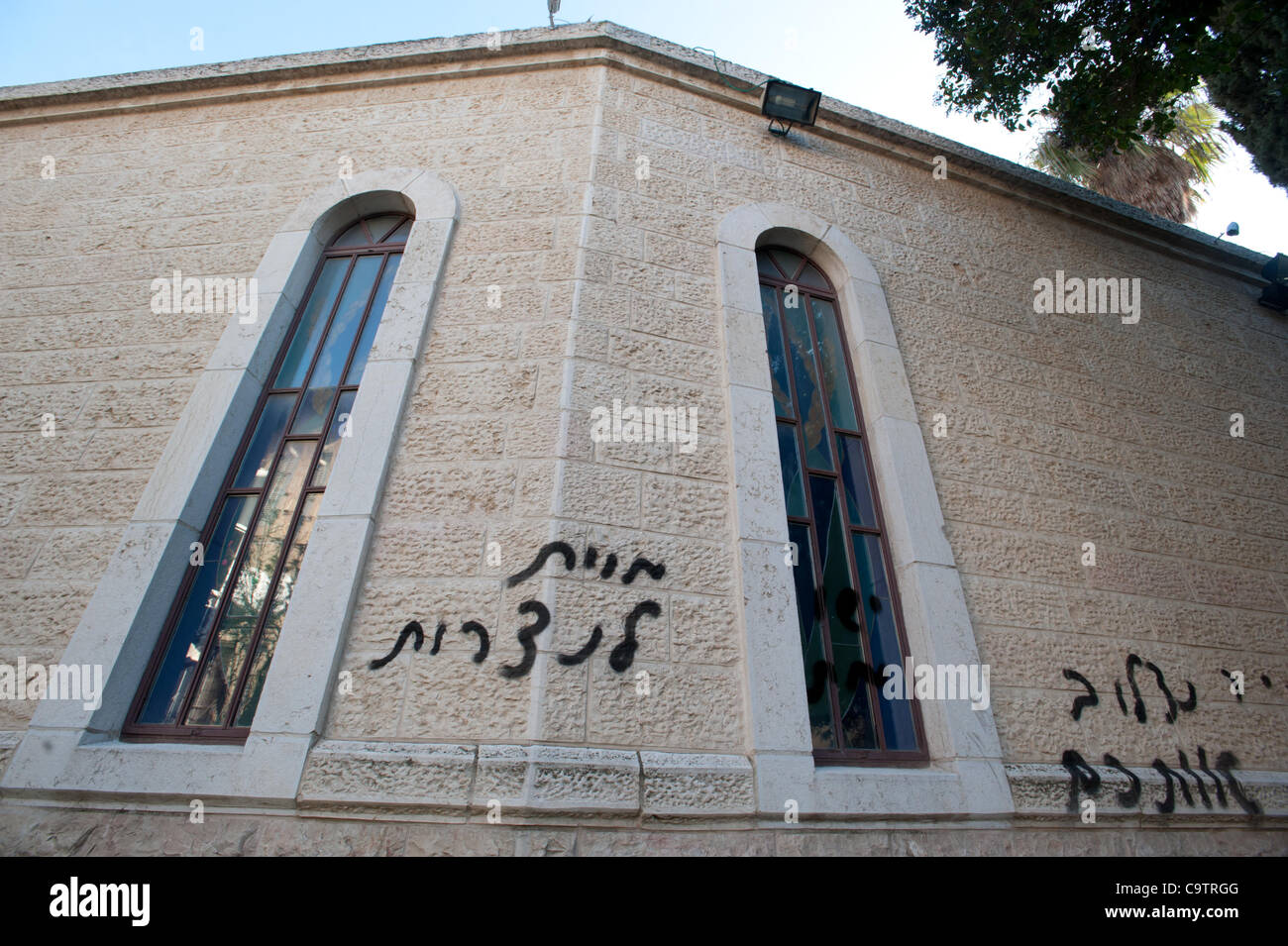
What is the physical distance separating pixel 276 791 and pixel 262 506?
5.15 ft

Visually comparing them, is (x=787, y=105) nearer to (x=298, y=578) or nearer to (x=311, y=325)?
(x=311, y=325)

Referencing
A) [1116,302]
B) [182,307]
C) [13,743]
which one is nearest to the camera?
[13,743]

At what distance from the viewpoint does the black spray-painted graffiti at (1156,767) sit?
3.00 m

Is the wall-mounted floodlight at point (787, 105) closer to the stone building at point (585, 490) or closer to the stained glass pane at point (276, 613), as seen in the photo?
the stone building at point (585, 490)

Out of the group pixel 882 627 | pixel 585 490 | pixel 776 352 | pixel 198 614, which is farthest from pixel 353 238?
pixel 882 627

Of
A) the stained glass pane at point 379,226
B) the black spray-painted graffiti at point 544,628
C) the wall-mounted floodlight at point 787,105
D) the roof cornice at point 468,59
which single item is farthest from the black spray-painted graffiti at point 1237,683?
the stained glass pane at point 379,226

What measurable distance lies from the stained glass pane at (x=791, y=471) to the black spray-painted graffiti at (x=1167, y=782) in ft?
5.86

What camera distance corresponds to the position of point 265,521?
332 centimetres

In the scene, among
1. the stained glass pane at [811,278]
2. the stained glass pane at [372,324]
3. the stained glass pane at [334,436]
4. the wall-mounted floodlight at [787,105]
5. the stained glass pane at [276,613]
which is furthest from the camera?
the wall-mounted floodlight at [787,105]

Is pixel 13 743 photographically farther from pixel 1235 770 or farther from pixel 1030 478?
pixel 1235 770

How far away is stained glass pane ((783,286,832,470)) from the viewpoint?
3.81m

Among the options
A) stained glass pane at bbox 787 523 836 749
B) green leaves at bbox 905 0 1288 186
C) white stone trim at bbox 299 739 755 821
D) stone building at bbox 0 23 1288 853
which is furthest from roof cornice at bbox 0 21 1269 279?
white stone trim at bbox 299 739 755 821

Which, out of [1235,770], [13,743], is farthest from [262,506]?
[1235,770]

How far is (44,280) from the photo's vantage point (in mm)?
4180
